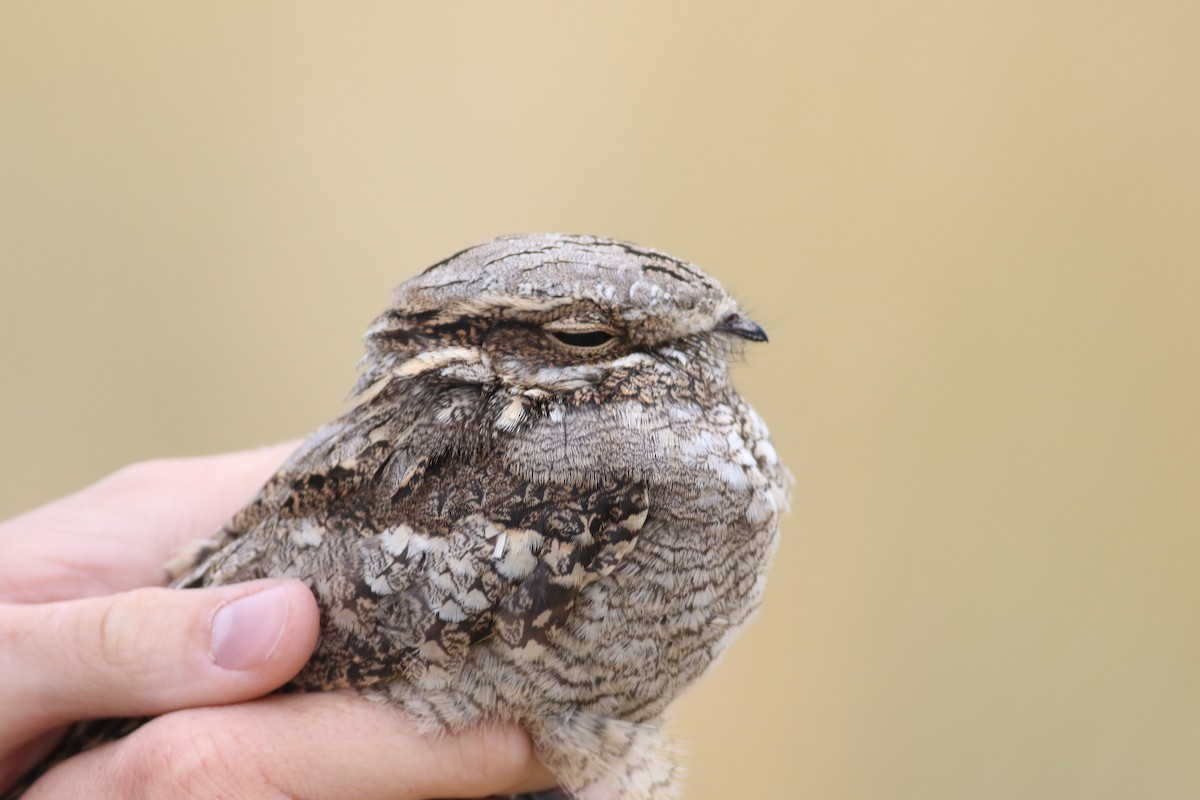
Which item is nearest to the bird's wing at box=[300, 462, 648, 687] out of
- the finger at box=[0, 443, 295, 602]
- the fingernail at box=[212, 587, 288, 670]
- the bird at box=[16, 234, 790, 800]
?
the bird at box=[16, 234, 790, 800]

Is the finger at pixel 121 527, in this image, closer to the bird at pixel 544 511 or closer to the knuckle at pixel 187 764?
the knuckle at pixel 187 764

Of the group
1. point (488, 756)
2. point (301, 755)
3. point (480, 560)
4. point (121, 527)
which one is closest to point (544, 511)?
point (480, 560)

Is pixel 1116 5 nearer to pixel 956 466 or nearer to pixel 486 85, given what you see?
pixel 956 466

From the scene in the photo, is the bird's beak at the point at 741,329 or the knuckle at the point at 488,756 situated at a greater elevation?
the bird's beak at the point at 741,329

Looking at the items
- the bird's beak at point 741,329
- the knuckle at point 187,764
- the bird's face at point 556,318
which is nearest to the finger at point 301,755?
the knuckle at point 187,764

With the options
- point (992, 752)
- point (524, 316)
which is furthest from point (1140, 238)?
point (524, 316)

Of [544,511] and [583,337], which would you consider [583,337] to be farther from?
[544,511]
